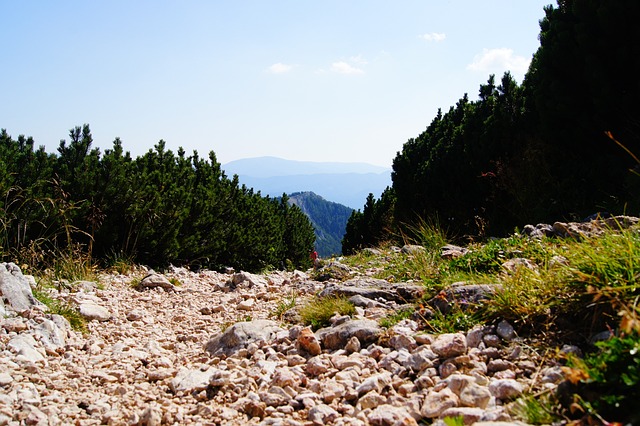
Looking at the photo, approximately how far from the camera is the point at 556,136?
29.4ft

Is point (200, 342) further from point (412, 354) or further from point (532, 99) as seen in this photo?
point (532, 99)

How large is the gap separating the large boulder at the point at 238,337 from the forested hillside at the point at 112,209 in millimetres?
3472

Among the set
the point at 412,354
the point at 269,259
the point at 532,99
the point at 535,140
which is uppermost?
the point at 532,99

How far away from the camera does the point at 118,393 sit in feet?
10.8

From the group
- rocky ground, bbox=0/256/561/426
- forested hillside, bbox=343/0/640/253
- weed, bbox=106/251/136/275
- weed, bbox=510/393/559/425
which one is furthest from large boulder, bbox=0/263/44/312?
forested hillside, bbox=343/0/640/253

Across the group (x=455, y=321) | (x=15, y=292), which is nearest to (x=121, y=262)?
(x=15, y=292)

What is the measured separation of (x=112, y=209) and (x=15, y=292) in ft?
15.4

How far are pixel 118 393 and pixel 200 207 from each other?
8.22 metres

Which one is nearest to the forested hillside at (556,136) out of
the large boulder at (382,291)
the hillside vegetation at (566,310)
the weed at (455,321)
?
the large boulder at (382,291)

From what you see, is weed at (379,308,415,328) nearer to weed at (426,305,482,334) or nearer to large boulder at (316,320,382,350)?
large boulder at (316,320,382,350)

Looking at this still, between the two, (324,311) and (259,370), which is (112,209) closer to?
(324,311)

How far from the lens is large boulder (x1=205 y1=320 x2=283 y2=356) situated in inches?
158

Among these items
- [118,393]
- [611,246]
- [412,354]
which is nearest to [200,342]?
[118,393]

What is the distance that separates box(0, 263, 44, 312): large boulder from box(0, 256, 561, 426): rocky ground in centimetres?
1
